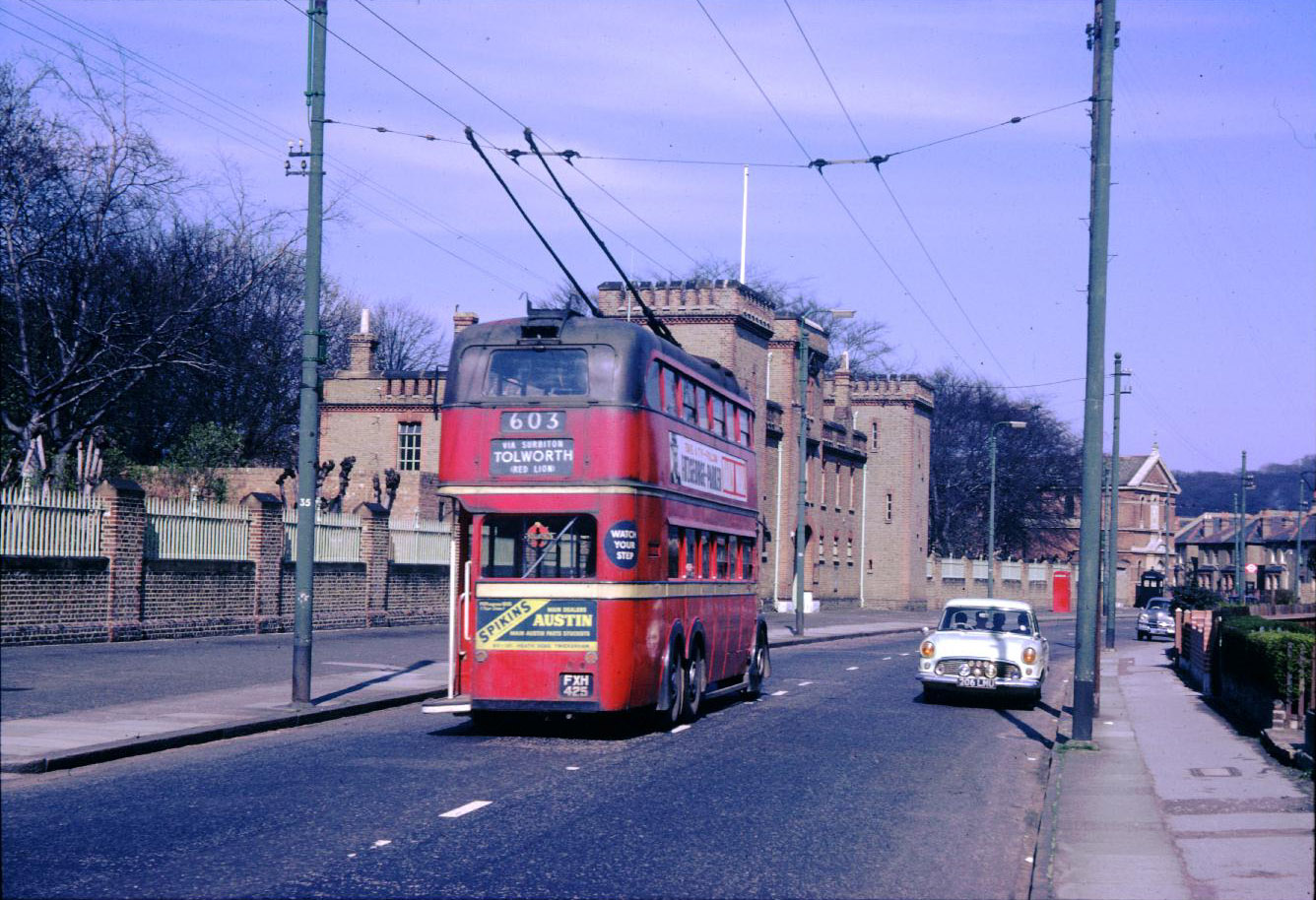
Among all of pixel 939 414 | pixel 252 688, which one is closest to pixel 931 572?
pixel 939 414

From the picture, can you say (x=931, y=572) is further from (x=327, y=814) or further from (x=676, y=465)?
(x=327, y=814)

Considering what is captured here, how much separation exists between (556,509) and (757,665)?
824 centimetres

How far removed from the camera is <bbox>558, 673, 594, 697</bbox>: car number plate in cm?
1559

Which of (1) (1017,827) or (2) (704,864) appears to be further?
(1) (1017,827)

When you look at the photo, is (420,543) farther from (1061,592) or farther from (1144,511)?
(1144,511)

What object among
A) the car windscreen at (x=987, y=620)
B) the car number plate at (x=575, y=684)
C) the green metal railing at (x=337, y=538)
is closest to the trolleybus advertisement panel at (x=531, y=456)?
the car number plate at (x=575, y=684)

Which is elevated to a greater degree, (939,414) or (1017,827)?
(939,414)

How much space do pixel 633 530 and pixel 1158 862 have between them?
7.19 m

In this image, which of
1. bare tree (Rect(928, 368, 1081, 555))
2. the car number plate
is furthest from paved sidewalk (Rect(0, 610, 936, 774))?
bare tree (Rect(928, 368, 1081, 555))

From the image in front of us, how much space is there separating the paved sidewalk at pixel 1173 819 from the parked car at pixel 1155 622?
3766 centimetres

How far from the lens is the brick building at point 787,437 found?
55750mm

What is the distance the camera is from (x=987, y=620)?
23.3m

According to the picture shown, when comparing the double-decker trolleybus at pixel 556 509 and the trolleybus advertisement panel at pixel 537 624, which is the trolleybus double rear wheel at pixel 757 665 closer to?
the double-decker trolleybus at pixel 556 509

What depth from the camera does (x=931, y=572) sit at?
279 feet
